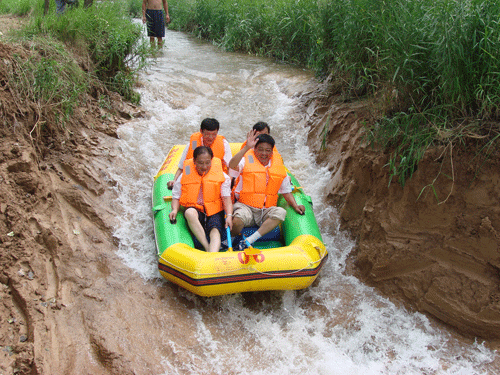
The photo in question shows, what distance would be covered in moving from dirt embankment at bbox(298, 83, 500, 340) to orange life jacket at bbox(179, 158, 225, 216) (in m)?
1.33

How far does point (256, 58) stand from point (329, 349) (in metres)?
7.34

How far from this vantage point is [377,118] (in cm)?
398

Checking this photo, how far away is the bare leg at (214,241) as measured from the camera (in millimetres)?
3535

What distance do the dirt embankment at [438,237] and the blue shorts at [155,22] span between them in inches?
238

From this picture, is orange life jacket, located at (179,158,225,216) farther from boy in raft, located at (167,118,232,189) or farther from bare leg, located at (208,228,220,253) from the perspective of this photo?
boy in raft, located at (167,118,232,189)

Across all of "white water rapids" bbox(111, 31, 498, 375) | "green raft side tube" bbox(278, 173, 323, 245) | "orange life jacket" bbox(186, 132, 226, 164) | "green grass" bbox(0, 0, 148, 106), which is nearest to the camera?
"white water rapids" bbox(111, 31, 498, 375)

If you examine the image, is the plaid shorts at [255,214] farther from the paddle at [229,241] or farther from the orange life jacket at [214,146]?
the orange life jacket at [214,146]

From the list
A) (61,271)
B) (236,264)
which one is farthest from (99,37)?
(236,264)

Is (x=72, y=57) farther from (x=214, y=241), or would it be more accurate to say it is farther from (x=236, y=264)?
(x=236, y=264)

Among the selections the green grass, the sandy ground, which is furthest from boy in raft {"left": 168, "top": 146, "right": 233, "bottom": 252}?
the green grass

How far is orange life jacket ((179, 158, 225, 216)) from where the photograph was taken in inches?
148

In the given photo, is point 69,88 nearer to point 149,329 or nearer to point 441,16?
point 149,329

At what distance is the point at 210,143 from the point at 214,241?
3.91ft

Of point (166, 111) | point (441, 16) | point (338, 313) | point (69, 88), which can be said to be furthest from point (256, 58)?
point (338, 313)
